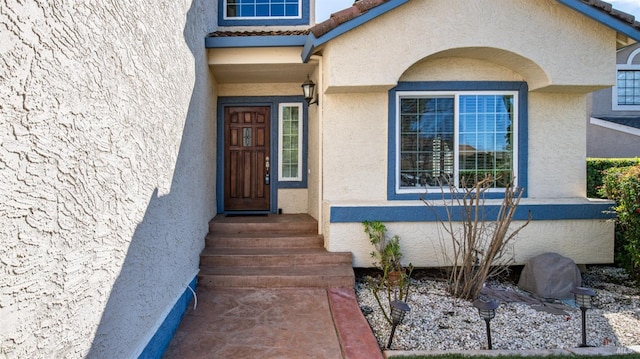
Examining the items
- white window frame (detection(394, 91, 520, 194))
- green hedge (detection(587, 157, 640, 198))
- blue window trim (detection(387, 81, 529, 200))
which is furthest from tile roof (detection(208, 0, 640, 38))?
green hedge (detection(587, 157, 640, 198))

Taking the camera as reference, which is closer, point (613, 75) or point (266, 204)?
point (613, 75)

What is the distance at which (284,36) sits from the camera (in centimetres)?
743

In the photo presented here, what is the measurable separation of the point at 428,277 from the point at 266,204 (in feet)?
15.5

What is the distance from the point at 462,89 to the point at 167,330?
706 cm

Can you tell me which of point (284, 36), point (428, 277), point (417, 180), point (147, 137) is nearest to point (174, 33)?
→ point (147, 137)

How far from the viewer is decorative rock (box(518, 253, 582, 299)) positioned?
21.0 ft

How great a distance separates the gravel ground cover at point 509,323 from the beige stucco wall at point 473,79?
1094mm

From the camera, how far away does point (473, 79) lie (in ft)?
24.8

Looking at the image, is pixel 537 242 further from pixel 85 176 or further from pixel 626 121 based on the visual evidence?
pixel 626 121

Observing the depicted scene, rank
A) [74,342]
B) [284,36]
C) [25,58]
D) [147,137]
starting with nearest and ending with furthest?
1. [25,58]
2. [74,342]
3. [147,137]
4. [284,36]

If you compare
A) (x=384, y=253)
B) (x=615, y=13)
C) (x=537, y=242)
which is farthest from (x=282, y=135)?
(x=615, y=13)

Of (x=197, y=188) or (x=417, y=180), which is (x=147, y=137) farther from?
(x=417, y=180)

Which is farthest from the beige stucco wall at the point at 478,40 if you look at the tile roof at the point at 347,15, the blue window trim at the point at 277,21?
the blue window trim at the point at 277,21

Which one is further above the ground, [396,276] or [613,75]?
[613,75]
